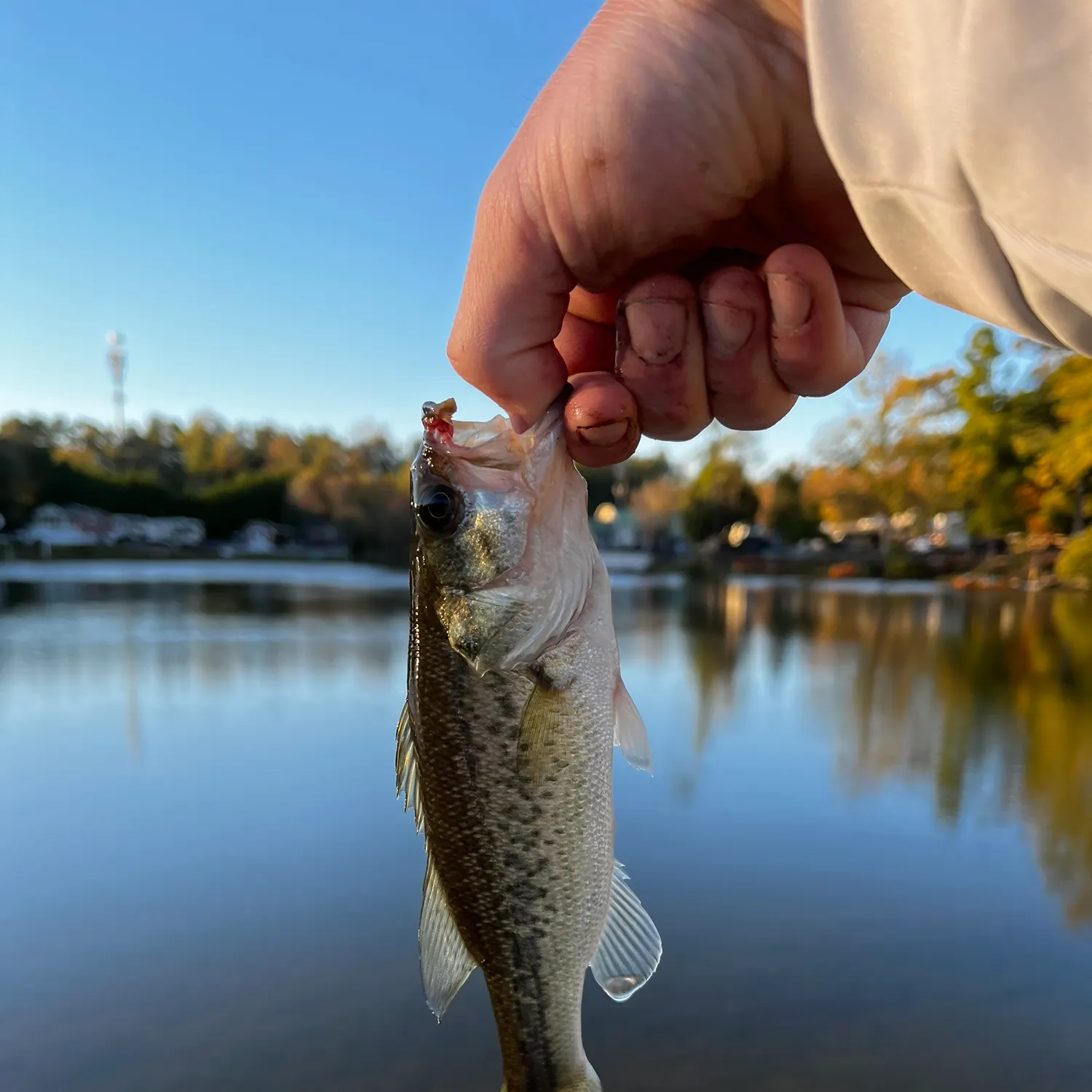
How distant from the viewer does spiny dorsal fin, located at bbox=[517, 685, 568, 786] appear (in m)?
1.44

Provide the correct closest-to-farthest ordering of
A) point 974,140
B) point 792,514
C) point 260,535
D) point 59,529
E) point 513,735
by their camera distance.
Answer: point 974,140, point 513,735, point 59,529, point 792,514, point 260,535

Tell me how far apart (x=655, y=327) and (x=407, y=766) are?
1.02 meters

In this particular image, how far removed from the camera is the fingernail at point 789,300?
154cm

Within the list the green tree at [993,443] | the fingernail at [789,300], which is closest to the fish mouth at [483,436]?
the fingernail at [789,300]

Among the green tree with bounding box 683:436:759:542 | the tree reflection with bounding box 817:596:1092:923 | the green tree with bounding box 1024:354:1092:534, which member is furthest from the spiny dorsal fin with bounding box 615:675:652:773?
the green tree with bounding box 683:436:759:542

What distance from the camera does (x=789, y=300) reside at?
155 centimetres

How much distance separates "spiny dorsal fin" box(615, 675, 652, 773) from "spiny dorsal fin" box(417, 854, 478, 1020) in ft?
1.45

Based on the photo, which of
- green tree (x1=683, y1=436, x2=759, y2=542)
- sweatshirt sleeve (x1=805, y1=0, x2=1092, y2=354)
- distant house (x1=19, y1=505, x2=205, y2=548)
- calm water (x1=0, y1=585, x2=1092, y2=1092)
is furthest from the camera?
green tree (x1=683, y1=436, x2=759, y2=542)

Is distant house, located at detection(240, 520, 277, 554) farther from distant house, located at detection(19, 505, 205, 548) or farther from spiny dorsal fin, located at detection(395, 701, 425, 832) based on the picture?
spiny dorsal fin, located at detection(395, 701, 425, 832)

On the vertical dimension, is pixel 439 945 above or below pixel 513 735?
below

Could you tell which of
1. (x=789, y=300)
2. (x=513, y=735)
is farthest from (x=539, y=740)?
(x=789, y=300)

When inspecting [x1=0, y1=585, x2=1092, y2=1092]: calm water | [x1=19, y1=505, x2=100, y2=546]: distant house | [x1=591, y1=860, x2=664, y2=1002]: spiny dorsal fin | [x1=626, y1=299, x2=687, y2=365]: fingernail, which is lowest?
[x1=0, y1=585, x2=1092, y2=1092]: calm water

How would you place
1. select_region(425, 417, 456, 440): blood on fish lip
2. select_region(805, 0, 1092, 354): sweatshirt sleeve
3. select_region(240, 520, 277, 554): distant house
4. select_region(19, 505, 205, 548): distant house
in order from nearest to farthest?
select_region(805, 0, 1092, 354): sweatshirt sleeve < select_region(425, 417, 456, 440): blood on fish lip < select_region(19, 505, 205, 548): distant house < select_region(240, 520, 277, 554): distant house

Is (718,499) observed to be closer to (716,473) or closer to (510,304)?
(716,473)
